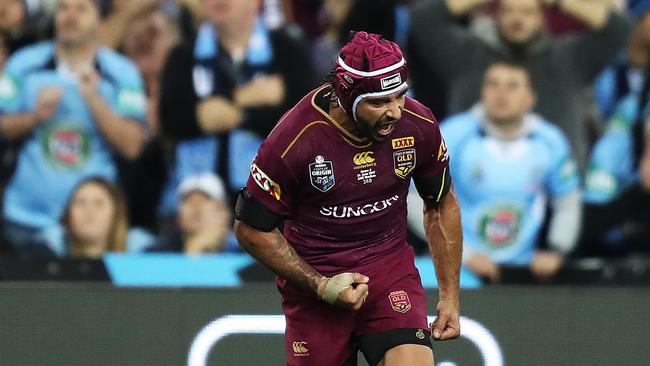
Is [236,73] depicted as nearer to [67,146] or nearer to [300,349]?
[67,146]

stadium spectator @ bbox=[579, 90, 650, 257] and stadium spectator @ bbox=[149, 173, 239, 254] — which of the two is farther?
stadium spectator @ bbox=[149, 173, 239, 254]

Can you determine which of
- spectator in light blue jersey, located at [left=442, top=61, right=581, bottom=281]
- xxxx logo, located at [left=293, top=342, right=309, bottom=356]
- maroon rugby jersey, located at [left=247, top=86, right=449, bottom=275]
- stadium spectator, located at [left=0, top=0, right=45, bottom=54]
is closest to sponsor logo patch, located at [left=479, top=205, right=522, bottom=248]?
spectator in light blue jersey, located at [left=442, top=61, right=581, bottom=281]

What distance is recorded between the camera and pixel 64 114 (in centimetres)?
838

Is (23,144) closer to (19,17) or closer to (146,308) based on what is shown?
(19,17)

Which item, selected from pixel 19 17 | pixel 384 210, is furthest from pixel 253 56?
pixel 384 210

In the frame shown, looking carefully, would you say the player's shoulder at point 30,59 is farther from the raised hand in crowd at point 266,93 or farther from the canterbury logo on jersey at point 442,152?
the canterbury logo on jersey at point 442,152

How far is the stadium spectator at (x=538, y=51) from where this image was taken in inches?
318

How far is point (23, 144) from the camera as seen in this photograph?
8.39m

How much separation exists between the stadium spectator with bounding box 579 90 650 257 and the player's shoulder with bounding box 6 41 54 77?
3.60 m

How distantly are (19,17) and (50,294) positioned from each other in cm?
187

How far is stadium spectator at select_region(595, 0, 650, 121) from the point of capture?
816cm

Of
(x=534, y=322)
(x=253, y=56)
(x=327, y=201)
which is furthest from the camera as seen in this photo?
(x=253, y=56)

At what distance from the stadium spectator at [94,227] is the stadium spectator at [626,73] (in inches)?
121

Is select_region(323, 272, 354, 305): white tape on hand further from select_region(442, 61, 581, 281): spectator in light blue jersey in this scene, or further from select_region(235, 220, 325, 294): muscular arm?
select_region(442, 61, 581, 281): spectator in light blue jersey
